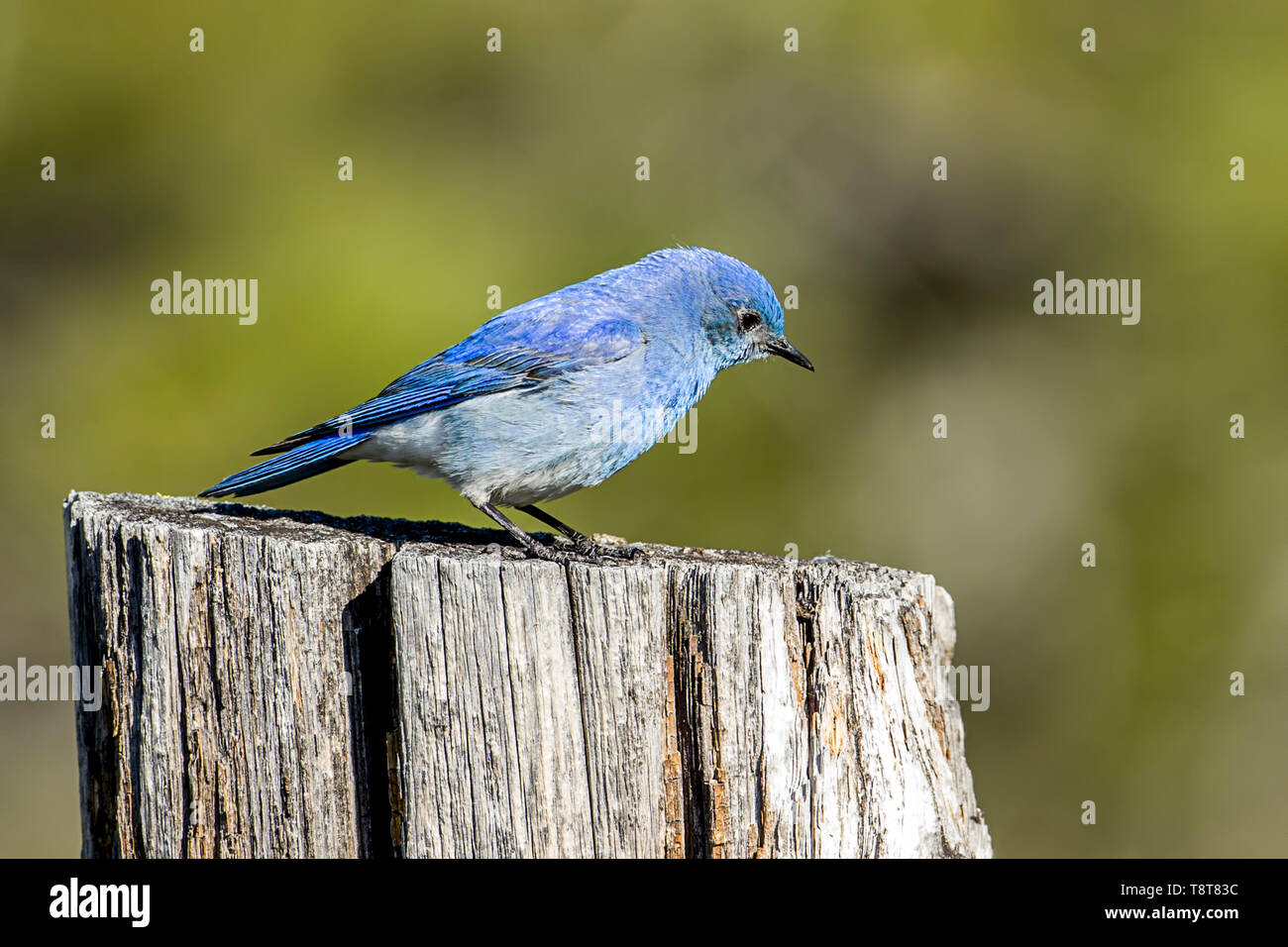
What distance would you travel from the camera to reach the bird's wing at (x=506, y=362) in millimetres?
5621

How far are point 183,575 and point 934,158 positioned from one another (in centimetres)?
817

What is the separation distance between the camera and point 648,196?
1033cm

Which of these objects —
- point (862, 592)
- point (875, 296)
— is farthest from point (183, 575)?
point (875, 296)

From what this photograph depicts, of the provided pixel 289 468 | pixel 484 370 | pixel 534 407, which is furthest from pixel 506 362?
pixel 289 468

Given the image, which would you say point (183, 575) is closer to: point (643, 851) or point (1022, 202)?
point (643, 851)

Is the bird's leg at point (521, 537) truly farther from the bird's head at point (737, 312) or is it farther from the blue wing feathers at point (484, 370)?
the bird's head at point (737, 312)

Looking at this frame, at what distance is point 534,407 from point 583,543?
586mm

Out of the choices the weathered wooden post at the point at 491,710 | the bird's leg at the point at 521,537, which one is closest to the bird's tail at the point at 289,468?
the bird's leg at the point at 521,537

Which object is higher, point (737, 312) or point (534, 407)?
point (737, 312)

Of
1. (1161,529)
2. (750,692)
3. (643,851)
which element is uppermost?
(1161,529)

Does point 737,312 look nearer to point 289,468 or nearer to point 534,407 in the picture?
point 534,407

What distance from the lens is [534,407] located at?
18.2 ft

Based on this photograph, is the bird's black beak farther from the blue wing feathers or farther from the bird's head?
the blue wing feathers

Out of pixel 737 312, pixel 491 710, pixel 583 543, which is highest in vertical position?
pixel 737 312
